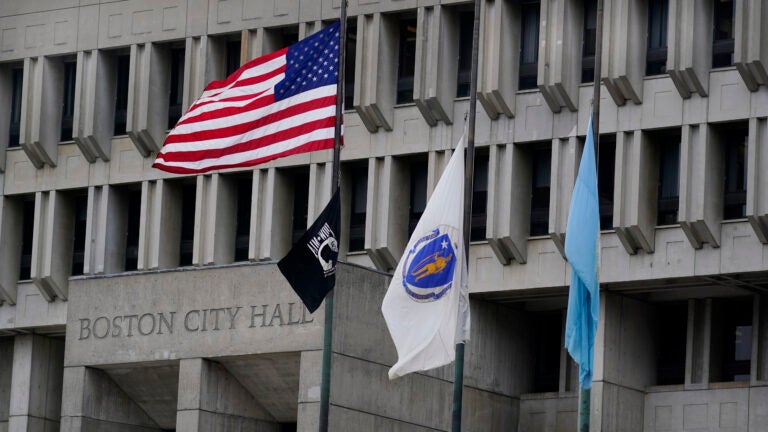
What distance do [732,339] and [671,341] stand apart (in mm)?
1661

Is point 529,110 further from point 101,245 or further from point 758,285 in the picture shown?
point 101,245

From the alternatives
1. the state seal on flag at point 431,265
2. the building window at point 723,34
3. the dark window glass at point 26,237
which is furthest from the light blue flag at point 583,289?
the dark window glass at point 26,237

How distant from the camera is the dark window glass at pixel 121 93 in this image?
60.0 meters

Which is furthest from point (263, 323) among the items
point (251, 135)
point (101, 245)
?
point (101, 245)

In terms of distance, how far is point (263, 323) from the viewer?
4791 centimetres

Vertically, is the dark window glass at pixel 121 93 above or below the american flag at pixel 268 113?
above

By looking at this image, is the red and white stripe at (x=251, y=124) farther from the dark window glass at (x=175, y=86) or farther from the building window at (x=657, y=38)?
the dark window glass at (x=175, y=86)

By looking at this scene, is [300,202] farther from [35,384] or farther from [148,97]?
[35,384]

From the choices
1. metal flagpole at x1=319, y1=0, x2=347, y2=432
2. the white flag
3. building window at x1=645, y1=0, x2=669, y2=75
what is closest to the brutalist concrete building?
building window at x1=645, y1=0, x2=669, y2=75

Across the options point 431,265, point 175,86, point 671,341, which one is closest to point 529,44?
point 671,341

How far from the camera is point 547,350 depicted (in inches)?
2212

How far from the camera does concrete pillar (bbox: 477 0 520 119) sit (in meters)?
53.1

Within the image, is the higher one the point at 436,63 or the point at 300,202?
the point at 436,63

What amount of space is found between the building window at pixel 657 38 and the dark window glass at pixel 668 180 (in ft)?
5.56
